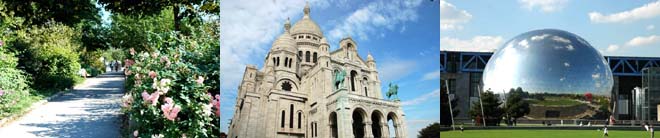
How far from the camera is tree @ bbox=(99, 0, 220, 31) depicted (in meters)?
10.1

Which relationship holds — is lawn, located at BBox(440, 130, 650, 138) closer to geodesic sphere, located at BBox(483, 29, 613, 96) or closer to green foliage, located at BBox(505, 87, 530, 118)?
green foliage, located at BBox(505, 87, 530, 118)

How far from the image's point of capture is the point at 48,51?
→ 14.7 meters

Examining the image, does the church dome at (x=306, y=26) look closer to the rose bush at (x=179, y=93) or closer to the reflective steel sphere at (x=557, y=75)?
the rose bush at (x=179, y=93)

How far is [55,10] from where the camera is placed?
11.3 meters

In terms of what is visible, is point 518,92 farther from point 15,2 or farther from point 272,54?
point 272,54

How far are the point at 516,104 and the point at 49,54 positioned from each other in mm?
29047

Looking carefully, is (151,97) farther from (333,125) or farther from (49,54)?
(49,54)

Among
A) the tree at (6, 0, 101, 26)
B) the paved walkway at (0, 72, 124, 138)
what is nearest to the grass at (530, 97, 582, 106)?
the paved walkway at (0, 72, 124, 138)

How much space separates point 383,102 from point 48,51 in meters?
11.8

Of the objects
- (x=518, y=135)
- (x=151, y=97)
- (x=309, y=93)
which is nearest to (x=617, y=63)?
(x=518, y=135)

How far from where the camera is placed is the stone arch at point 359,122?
17.8ft

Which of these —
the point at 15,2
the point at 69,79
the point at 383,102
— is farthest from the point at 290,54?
the point at 69,79

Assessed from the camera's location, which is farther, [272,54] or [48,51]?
[48,51]

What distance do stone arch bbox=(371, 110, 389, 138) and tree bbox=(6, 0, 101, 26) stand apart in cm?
765
